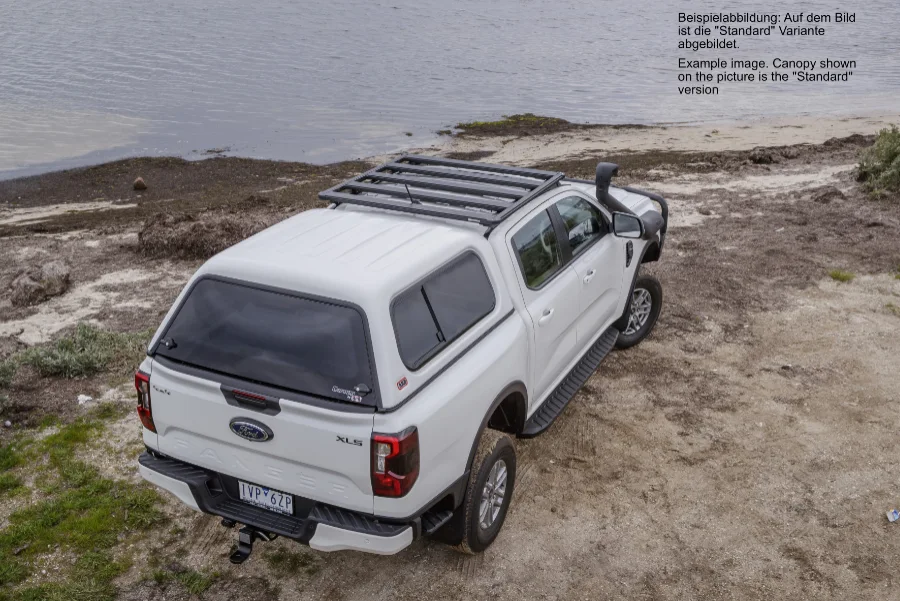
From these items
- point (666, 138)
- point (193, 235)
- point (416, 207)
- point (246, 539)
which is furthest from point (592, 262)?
point (666, 138)

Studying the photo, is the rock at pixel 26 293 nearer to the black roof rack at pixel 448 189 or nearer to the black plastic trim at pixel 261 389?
the black roof rack at pixel 448 189

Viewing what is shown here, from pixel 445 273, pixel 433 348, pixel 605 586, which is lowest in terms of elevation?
pixel 605 586

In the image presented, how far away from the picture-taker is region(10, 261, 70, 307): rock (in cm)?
942

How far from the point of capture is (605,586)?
4.96m

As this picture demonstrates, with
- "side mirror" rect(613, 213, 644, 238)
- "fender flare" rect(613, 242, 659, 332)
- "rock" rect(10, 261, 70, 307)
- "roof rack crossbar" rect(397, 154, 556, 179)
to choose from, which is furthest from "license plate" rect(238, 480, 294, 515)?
"rock" rect(10, 261, 70, 307)

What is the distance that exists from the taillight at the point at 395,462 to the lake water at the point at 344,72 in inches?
779

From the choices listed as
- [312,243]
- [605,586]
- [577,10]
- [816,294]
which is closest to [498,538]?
[605,586]

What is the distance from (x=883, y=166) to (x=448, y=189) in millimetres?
9669

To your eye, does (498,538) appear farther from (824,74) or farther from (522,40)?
(522,40)

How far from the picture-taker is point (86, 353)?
24.9 feet

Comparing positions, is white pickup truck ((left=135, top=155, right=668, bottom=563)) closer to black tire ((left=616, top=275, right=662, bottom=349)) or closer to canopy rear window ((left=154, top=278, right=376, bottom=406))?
canopy rear window ((left=154, top=278, right=376, bottom=406))

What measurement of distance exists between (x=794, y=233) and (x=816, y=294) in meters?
2.28

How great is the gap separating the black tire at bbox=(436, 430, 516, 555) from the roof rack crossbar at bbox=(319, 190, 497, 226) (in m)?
1.33

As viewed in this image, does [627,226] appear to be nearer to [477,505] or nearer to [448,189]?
[448,189]
